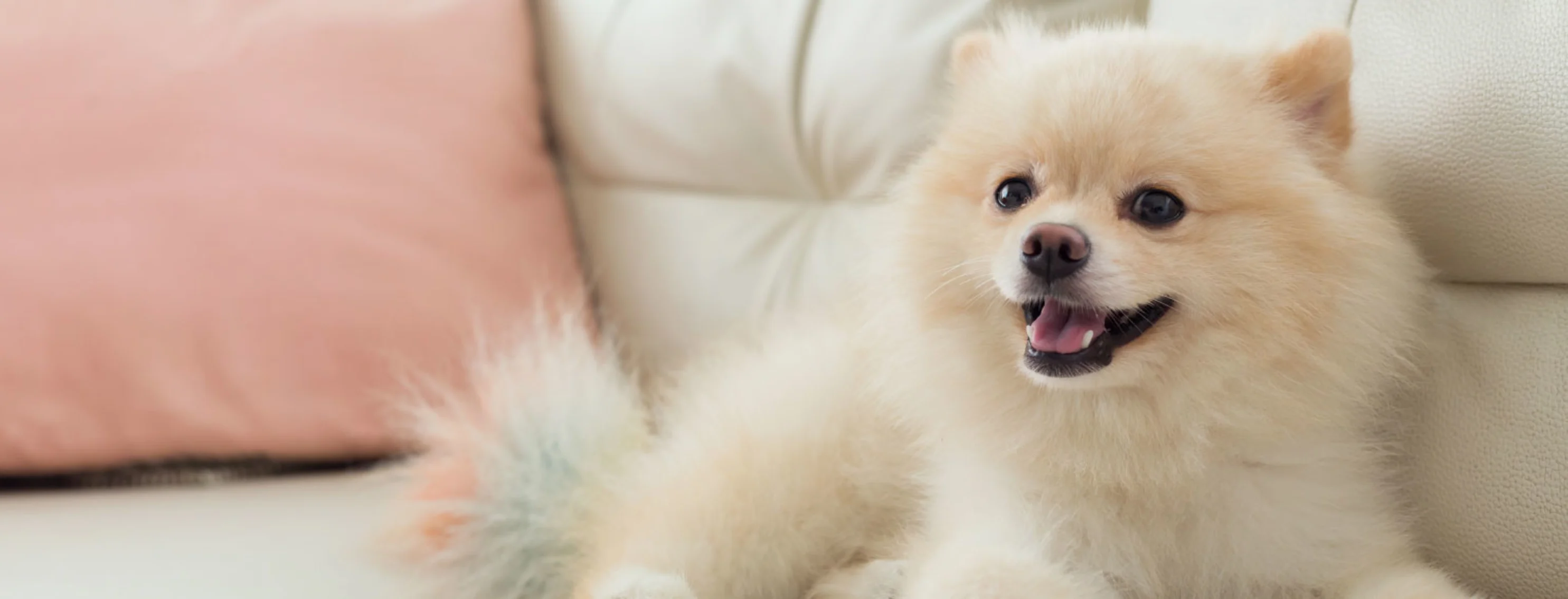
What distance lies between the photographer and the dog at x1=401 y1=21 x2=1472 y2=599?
2.83 feet

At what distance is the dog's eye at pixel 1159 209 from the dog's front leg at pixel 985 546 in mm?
237

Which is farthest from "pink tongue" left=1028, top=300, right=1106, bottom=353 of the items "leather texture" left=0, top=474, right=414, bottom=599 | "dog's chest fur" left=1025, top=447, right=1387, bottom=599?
"leather texture" left=0, top=474, right=414, bottom=599

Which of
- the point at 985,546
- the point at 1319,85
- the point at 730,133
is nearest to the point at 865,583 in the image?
the point at 985,546

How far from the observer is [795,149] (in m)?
1.50

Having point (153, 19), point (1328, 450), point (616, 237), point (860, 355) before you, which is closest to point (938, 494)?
point (860, 355)

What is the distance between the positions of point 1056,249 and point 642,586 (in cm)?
43

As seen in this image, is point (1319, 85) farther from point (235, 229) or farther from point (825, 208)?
point (235, 229)

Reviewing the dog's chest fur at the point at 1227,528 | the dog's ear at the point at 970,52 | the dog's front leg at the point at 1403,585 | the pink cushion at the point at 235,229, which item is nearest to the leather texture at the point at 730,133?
the pink cushion at the point at 235,229

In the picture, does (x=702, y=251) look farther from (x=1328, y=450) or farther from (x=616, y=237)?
(x=1328, y=450)

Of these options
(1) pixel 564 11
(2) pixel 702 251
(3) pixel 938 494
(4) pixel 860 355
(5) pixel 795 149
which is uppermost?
(1) pixel 564 11

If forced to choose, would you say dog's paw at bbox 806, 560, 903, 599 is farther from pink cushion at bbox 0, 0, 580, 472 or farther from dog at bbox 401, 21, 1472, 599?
pink cushion at bbox 0, 0, 580, 472

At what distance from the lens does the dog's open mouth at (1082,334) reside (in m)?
0.87

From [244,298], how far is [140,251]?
4.9 inches

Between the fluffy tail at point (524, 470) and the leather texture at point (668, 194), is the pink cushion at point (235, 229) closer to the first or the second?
the leather texture at point (668, 194)
